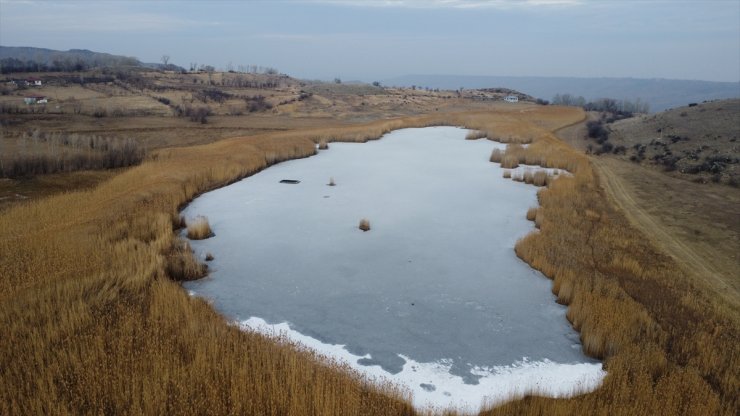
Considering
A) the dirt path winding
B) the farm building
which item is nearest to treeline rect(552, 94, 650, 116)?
the dirt path winding

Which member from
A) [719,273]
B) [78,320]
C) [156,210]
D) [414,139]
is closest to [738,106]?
[414,139]

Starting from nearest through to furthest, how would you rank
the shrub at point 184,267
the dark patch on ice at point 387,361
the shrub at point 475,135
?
the dark patch on ice at point 387,361 < the shrub at point 184,267 < the shrub at point 475,135

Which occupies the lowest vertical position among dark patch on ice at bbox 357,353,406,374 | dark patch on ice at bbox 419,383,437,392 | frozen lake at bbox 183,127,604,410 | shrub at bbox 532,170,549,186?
dark patch on ice at bbox 419,383,437,392

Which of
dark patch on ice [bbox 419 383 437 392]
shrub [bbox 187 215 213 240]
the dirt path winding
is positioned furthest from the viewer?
shrub [bbox 187 215 213 240]

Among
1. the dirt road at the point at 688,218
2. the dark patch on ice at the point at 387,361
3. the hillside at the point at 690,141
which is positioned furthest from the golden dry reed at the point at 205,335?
the hillside at the point at 690,141

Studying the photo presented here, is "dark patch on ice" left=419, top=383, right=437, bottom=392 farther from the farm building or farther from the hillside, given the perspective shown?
the farm building

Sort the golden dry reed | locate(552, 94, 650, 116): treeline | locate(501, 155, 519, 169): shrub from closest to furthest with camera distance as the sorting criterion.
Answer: the golden dry reed < locate(501, 155, 519, 169): shrub < locate(552, 94, 650, 116): treeline

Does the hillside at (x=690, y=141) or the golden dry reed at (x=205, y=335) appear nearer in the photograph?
the golden dry reed at (x=205, y=335)

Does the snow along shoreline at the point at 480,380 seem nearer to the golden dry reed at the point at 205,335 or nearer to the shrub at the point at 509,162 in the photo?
the golden dry reed at the point at 205,335
